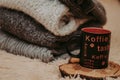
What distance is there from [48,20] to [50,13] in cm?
2

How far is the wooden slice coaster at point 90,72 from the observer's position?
547 millimetres

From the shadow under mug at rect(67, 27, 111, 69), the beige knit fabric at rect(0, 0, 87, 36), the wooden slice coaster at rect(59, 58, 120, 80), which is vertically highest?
the beige knit fabric at rect(0, 0, 87, 36)

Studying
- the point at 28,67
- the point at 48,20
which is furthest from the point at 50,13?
the point at 28,67

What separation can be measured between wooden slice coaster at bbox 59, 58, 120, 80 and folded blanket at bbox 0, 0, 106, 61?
0.12 m

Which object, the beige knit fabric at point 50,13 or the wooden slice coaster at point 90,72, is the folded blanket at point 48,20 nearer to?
the beige knit fabric at point 50,13

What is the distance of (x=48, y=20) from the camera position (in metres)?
0.68

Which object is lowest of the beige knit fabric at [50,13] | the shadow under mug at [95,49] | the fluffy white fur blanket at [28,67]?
the fluffy white fur blanket at [28,67]

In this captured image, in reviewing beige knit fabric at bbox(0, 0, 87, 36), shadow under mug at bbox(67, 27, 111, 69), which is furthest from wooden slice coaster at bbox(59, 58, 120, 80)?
beige knit fabric at bbox(0, 0, 87, 36)

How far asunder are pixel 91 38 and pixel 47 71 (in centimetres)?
12

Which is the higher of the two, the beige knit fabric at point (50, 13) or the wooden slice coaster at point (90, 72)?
the beige knit fabric at point (50, 13)

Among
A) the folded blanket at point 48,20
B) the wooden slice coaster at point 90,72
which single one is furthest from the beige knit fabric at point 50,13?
the wooden slice coaster at point 90,72

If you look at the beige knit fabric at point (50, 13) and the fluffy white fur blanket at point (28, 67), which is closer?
the fluffy white fur blanket at point (28, 67)

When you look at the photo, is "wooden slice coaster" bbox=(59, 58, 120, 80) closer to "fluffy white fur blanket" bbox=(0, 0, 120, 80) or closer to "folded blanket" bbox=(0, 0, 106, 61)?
"fluffy white fur blanket" bbox=(0, 0, 120, 80)

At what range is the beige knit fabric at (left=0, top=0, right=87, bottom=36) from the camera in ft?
2.21
